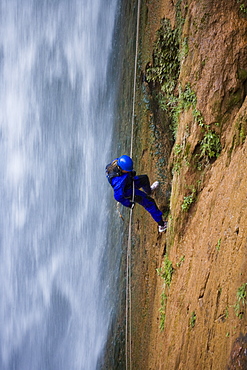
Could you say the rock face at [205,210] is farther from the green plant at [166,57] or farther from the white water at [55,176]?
the white water at [55,176]

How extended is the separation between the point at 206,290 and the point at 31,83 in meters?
8.59

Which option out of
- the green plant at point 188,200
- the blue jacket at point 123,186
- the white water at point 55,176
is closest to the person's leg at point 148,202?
the blue jacket at point 123,186

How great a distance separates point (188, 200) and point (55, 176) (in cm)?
606

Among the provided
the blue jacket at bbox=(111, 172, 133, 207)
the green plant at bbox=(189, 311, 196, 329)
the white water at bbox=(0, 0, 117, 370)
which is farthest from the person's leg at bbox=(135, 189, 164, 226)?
the white water at bbox=(0, 0, 117, 370)

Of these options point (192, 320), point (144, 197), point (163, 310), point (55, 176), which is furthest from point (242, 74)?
point (55, 176)

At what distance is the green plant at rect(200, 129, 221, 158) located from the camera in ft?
18.7

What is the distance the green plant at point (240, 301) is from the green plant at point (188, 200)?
2060 millimetres

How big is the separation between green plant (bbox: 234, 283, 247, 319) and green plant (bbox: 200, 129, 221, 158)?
2.18 metres

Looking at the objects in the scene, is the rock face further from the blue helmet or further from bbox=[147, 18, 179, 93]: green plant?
the blue helmet

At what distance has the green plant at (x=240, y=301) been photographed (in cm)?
396

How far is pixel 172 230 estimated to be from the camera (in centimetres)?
645

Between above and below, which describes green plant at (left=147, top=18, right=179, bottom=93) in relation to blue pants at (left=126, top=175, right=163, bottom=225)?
above

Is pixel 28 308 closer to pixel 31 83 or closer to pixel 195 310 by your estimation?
pixel 31 83

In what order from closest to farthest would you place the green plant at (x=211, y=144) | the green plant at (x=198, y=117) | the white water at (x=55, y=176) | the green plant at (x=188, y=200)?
the green plant at (x=211, y=144), the green plant at (x=198, y=117), the green plant at (x=188, y=200), the white water at (x=55, y=176)
